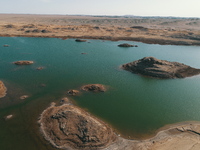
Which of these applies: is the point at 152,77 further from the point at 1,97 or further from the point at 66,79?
the point at 1,97

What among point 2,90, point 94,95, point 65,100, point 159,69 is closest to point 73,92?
point 65,100

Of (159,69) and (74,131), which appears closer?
(74,131)

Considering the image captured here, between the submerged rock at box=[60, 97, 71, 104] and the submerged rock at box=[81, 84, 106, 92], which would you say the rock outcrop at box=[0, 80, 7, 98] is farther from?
the submerged rock at box=[81, 84, 106, 92]

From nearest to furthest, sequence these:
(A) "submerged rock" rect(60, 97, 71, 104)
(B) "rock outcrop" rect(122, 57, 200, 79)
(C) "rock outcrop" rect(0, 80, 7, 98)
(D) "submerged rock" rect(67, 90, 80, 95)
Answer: (A) "submerged rock" rect(60, 97, 71, 104), (C) "rock outcrop" rect(0, 80, 7, 98), (D) "submerged rock" rect(67, 90, 80, 95), (B) "rock outcrop" rect(122, 57, 200, 79)

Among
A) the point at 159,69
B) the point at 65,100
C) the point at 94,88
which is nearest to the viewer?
the point at 65,100

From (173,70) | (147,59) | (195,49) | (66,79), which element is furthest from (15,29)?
(195,49)

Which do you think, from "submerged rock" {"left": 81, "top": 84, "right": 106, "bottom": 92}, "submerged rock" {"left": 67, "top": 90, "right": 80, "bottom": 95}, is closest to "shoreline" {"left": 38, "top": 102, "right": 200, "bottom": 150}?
"submerged rock" {"left": 67, "top": 90, "right": 80, "bottom": 95}

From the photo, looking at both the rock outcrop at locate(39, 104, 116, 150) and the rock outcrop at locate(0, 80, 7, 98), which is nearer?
the rock outcrop at locate(39, 104, 116, 150)

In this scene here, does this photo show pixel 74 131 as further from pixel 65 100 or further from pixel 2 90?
pixel 2 90
